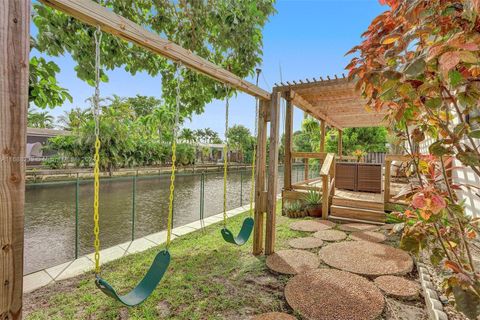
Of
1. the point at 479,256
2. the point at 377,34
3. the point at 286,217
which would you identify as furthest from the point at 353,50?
the point at 286,217

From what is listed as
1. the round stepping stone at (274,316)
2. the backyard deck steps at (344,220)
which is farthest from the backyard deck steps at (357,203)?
the round stepping stone at (274,316)

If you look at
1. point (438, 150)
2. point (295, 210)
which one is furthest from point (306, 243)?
point (438, 150)

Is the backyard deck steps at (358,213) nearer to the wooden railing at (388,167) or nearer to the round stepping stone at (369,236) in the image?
the wooden railing at (388,167)

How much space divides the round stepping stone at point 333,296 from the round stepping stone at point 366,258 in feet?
0.77

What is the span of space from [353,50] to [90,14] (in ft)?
5.41

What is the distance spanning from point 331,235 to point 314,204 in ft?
4.72

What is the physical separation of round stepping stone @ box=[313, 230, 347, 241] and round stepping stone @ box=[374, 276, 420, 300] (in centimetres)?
135

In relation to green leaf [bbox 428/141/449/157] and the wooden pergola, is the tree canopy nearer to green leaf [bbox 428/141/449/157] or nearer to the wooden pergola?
the wooden pergola

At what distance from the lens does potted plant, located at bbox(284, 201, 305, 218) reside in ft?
18.7

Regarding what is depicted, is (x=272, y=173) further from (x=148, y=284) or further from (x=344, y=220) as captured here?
(x=344, y=220)

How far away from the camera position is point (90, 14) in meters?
1.48

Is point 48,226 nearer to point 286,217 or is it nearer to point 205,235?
point 205,235

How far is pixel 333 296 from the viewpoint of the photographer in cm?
247

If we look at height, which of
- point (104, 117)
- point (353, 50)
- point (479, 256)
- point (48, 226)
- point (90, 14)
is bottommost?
point (48, 226)
